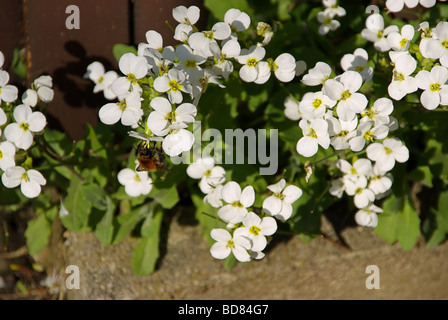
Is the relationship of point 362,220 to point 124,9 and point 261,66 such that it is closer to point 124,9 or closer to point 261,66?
point 261,66

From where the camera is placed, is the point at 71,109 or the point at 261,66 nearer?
the point at 261,66

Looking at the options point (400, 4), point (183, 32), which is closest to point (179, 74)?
point (183, 32)

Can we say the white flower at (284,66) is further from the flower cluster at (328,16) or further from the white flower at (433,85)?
the flower cluster at (328,16)

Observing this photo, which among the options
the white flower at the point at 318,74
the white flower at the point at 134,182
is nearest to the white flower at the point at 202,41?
the white flower at the point at 318,74

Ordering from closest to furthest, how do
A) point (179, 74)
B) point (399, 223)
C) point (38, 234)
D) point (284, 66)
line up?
1. point (179, 74)
2. point (284, 66)
3. point (399, 223)
4. point (38, 234)

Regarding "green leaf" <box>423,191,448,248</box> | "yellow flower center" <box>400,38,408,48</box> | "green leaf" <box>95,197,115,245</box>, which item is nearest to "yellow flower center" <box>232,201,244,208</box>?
"green leaf" <box>95,197,115,245</box>

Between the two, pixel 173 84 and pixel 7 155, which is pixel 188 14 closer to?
pixel 173 84

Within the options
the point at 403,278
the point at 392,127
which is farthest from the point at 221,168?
the point at 403,278

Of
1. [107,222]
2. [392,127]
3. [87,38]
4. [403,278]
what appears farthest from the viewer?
[403,278]
